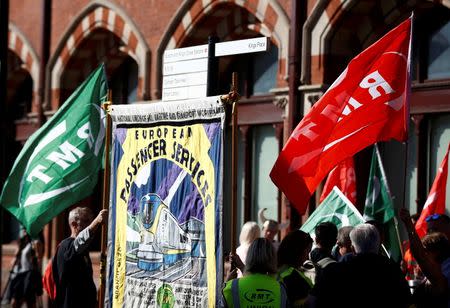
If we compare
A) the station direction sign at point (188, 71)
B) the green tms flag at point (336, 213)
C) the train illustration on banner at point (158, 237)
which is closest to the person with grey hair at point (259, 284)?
the train illustration on banner at point (158, 237)

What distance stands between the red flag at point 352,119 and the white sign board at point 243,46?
32.8 inches

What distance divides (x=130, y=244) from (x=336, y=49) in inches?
243

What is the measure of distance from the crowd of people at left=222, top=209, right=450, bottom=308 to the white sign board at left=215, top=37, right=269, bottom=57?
1.81 metres

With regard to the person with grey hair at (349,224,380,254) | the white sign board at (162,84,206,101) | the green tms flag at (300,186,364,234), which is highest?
the white sign board at (162,84,206,101)

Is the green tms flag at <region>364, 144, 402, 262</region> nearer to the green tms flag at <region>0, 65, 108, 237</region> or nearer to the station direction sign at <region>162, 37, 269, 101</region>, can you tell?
the green tms flag at <region>0, 65, 108, 237</region>

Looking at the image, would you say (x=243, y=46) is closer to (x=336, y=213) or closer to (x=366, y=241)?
(x=366, y=241)

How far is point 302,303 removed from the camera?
8.16m

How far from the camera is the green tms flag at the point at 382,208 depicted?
13.0m

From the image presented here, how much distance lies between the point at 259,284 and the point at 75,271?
2.85 meters

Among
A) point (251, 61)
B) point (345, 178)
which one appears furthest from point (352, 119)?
point (251, 61)

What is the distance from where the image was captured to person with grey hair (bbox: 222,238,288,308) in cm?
777

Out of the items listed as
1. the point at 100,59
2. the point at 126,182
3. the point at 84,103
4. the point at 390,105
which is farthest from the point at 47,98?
the point at 390,105

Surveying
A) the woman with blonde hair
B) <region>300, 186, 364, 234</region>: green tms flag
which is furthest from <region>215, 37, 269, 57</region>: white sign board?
<region>300, 186, 364, 234</region>: green tms flag

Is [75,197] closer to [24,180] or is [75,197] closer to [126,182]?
[24,180]
